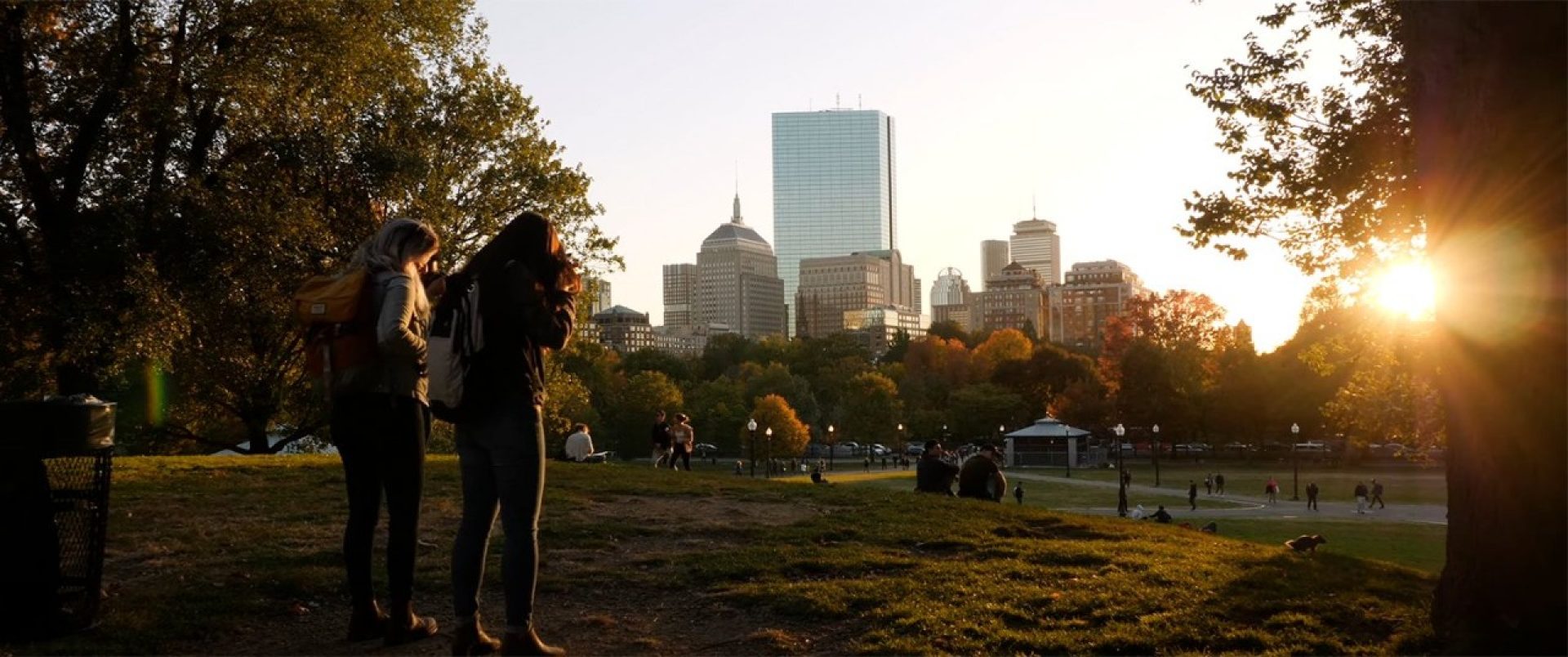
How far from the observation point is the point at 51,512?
5102mm

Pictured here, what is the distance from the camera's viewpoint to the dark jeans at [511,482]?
436 centimetres

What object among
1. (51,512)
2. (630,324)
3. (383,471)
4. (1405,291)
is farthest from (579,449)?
(630,324)

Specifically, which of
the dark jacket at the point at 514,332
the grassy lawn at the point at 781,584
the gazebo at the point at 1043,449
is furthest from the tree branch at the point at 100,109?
the gazebo at the point at 1043,449

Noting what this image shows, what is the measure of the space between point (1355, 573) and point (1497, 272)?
400cm

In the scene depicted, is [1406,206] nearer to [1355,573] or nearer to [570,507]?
[1355,573]

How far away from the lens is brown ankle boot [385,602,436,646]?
4914 millimetres

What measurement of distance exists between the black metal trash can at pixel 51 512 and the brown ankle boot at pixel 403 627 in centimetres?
150

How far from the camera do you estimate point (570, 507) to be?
10062 mm

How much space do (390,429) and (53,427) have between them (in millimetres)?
1595

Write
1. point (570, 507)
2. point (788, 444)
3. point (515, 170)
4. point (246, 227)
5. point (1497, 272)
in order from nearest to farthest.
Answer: point (1497, 272) → point (570, 507) → point (246, 227) → point (515, 170) → point (788, 444)

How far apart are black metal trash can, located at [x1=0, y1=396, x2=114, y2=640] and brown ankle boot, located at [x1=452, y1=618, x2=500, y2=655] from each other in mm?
2014

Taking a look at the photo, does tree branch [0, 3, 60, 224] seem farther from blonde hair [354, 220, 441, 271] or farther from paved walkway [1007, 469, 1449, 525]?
paved walkway [1007, 469, 1449, 525]

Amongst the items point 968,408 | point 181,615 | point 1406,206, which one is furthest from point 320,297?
point 968,408

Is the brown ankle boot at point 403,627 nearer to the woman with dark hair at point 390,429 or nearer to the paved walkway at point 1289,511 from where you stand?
the woman with dark hair at point 390,429
